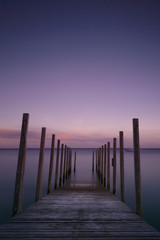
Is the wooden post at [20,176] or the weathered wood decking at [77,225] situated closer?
the weathered wood decking at [77,225]

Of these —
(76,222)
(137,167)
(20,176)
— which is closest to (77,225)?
(76,222)

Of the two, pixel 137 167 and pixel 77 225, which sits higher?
pixel 137 167

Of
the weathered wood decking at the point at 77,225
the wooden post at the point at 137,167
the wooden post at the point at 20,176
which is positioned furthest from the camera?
the wooden post at the point at 137,167

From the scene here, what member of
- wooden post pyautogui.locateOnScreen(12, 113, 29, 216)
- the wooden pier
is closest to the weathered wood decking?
the wooden pier

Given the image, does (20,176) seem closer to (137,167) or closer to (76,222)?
(76,222)

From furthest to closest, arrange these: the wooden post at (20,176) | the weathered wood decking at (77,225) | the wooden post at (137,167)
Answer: the wooden post at (137,167), the wooden post at (20,176), the weathered wood decking at (77,225)

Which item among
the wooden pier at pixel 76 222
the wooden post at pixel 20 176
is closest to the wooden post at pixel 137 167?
the wooden pier at pixel 76 222

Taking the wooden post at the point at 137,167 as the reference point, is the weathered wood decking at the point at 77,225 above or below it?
below

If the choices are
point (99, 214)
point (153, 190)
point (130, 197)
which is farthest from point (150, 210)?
point (99, 214)

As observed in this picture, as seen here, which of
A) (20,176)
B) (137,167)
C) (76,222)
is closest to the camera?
(76,222)

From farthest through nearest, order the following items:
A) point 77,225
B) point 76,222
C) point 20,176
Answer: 1. point 20,176
2. point 76,222
3. point 77,225

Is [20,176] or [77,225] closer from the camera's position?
[77,225]

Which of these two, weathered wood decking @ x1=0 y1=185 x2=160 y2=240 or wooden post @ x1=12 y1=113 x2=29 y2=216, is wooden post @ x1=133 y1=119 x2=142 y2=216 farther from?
wooden post @ x1=12 y1=113 x2=29 y2=216

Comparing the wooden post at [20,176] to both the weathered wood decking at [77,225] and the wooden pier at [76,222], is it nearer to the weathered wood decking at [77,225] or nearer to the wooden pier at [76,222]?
the wooden pier at [76,222]
